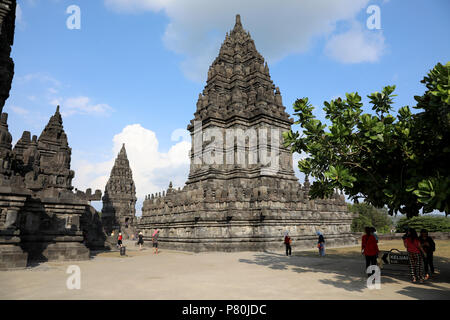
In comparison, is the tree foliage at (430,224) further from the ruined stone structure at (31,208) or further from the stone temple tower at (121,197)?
the stone temple tower at (121,197)

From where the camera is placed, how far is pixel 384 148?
A: 27.4ft

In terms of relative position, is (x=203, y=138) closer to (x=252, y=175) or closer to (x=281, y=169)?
(x=252, y=175)

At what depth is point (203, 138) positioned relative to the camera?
30344mm

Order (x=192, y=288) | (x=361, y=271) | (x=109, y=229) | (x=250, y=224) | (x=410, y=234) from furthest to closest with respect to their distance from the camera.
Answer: (x=109, y=229)
(x=250, y=224)
(x=361, y=271)
(x=410, y=234)
(x=192, y=288)

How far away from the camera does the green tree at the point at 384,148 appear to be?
7.14 m

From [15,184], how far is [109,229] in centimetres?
4277

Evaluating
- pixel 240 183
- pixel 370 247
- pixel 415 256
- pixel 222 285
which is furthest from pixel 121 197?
pixel 415 256

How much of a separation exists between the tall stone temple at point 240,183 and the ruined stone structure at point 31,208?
365 inches

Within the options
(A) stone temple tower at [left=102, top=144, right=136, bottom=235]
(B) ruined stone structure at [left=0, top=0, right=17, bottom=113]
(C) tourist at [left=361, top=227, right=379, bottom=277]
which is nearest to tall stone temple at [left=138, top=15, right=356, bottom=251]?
(C) tourist at [left=361, top=227, right=379, bottom=277]

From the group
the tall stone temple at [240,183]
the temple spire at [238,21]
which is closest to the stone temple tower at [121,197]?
the tall stone temple at [240,183]

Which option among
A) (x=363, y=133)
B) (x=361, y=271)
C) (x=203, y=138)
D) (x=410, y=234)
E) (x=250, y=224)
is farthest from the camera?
(x=203, y=138)

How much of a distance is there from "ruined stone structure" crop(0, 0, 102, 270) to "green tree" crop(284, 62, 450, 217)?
38.6ft

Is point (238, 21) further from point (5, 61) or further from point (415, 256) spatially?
point (415, 256)
